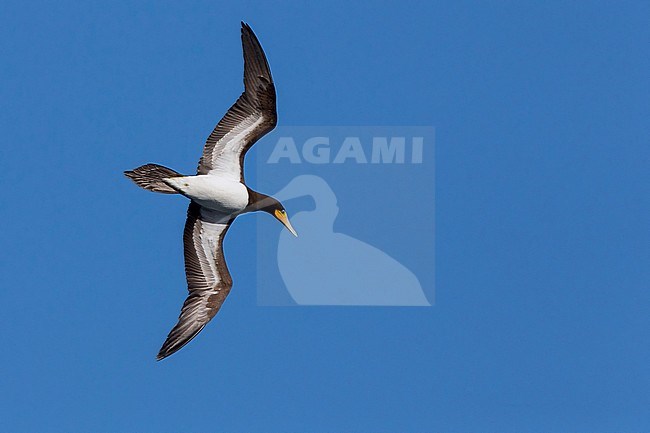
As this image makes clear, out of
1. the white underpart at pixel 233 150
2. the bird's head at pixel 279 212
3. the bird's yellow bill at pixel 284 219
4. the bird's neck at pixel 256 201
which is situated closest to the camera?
the white underpart at pixel 233 150

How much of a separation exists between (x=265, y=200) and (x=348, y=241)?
4.70 m

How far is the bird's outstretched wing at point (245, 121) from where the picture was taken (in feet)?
74.9

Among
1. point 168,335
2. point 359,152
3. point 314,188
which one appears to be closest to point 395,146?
point 359,152

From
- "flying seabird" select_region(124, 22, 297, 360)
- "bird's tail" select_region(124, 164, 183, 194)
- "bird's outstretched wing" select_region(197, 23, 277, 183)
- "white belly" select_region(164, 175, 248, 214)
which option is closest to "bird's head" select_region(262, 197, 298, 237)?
"flying seabird" select_region(124, 22, 297, 360)

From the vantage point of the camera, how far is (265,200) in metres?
23.6

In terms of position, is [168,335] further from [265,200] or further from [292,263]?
[292,263]

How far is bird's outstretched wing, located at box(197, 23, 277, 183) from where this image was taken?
22828 mm

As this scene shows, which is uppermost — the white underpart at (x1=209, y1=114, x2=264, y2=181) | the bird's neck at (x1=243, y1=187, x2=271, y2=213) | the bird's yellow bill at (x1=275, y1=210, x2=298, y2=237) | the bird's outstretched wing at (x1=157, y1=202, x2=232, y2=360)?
the white underpart at (x1=209, y1=114, x2=264, y2=181)

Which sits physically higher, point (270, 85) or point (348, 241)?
point (270, 85)

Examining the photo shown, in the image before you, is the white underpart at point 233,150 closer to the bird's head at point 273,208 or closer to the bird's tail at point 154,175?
the bird's head at point 273,208

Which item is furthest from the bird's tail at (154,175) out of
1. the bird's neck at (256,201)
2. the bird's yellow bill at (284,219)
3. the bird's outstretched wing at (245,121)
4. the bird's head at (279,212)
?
the bird's yellow bill at (284,219)

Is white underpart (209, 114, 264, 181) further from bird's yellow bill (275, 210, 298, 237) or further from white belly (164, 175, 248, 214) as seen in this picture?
bird's yellow bill (275, 210, 298, 237)

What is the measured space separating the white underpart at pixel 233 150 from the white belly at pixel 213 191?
18cm

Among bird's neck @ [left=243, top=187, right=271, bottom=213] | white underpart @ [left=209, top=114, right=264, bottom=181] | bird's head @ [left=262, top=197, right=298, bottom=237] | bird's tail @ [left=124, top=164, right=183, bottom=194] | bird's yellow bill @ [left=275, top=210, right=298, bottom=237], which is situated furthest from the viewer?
bird's yellow bill @ [left=275, top=210, right=298, bottom=237]
